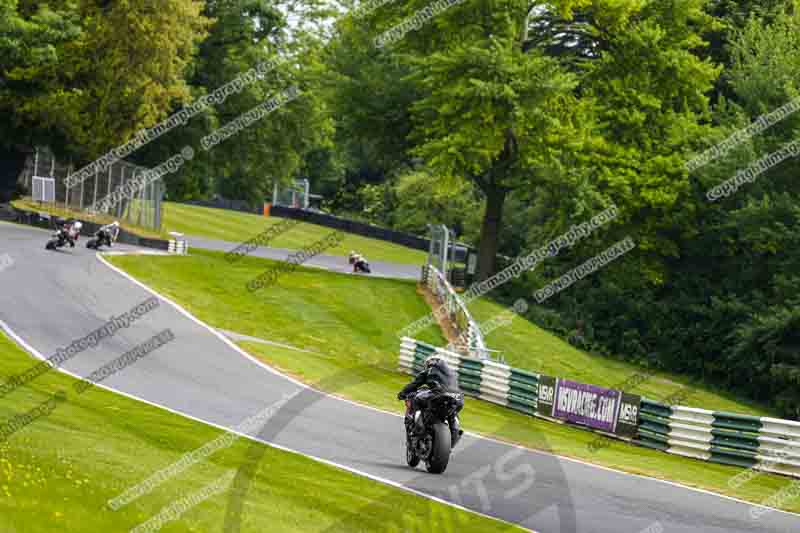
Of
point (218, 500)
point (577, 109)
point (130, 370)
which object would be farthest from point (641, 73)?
point (218, 500)

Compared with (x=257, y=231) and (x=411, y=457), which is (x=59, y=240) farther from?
(x=257, y=231)

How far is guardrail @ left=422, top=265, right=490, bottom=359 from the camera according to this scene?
3142cm

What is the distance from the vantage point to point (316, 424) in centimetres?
1895

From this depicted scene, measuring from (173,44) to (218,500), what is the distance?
131 feet

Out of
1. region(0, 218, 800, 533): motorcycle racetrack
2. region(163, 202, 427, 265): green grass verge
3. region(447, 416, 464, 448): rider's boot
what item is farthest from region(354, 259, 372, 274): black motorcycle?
region(447, 416, 464, 448): rider's boot

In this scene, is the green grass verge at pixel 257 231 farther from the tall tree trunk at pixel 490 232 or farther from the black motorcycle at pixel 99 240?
the black motorcycle at pixel 99 240

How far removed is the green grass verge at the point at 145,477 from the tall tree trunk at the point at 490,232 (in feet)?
99.2

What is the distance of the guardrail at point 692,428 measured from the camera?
68.6 ft

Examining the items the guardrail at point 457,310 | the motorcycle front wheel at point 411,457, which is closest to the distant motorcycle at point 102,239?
the guardrail at point 457,310

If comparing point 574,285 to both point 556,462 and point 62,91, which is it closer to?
point 62,91

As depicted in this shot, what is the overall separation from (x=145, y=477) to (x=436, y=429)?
4.28 metres

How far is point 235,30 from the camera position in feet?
198

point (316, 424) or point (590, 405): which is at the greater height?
point (316, 424)

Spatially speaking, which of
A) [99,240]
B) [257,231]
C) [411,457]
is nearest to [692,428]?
[411,457]
